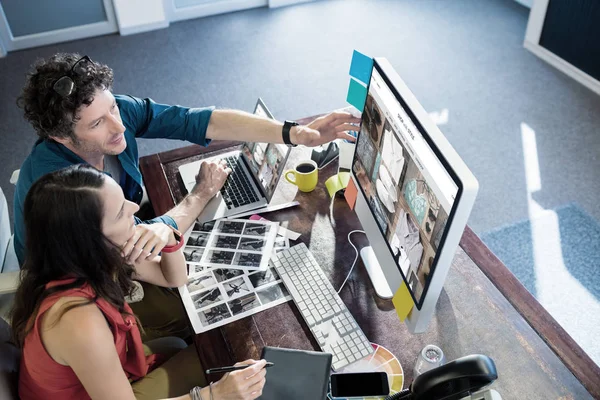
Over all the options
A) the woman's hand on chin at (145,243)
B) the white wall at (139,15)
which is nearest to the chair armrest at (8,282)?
the woman's hand on chin at (145,243)

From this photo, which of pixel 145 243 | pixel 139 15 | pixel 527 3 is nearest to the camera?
pixel 145 243

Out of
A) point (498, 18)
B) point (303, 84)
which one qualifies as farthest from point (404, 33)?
point (303, 84)

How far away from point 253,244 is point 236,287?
0.52ft

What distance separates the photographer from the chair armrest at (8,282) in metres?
1.55

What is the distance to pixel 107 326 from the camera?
1.22m

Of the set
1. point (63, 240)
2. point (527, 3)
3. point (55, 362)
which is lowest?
point (527, 3)

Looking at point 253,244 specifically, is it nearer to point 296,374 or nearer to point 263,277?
point 263,277

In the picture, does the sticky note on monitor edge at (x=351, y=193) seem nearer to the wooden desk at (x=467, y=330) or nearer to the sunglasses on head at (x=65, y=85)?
the wooden desk at (x=467, y=330)

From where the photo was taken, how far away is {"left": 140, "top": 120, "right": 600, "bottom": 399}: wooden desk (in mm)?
1248

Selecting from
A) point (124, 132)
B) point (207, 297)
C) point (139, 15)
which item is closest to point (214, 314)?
point (207, 297)

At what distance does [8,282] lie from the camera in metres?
1.57

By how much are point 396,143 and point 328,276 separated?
451 mm

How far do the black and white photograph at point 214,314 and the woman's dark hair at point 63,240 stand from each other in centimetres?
23

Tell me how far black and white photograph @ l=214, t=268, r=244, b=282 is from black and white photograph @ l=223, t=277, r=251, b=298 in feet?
0.06
